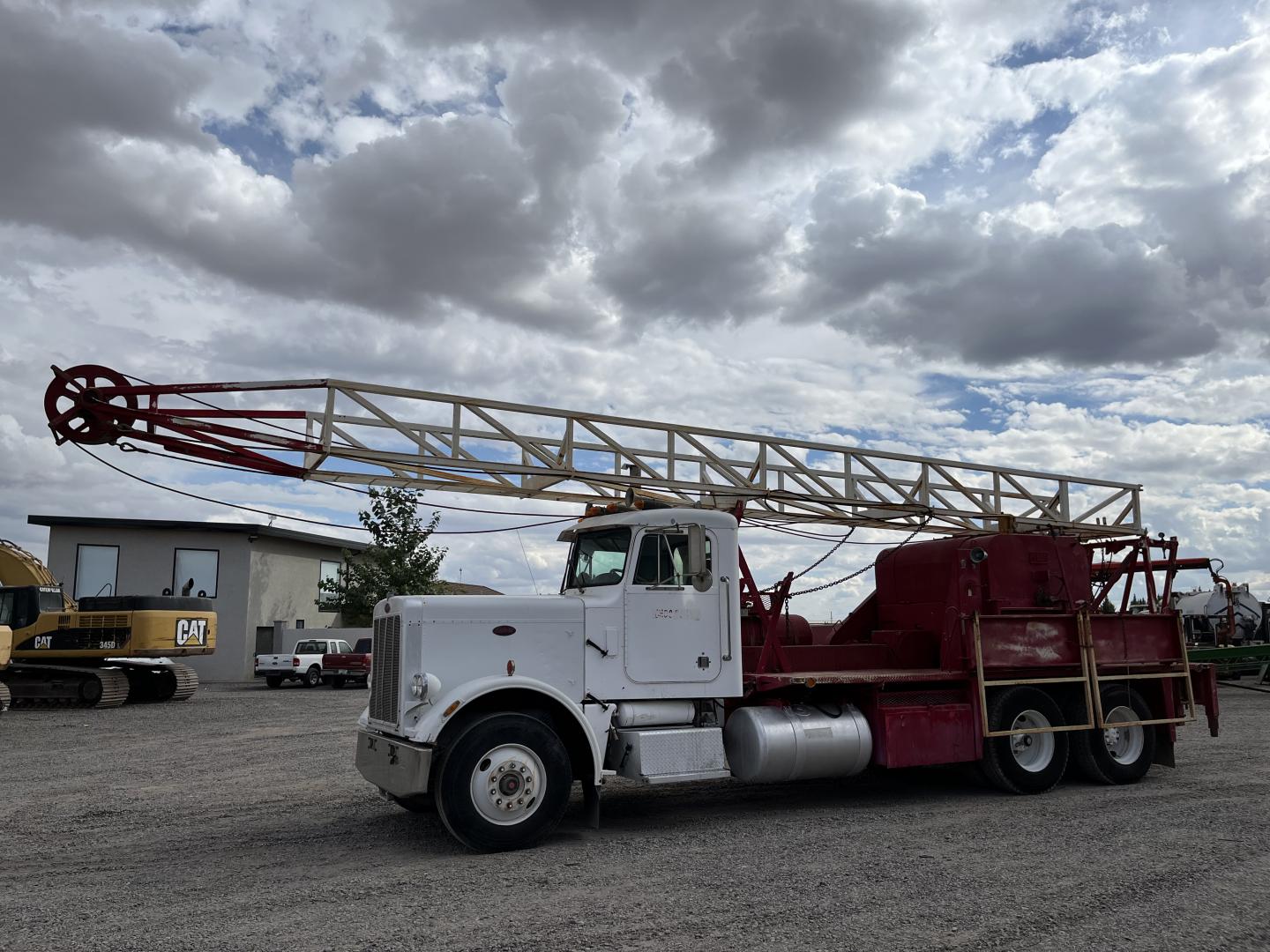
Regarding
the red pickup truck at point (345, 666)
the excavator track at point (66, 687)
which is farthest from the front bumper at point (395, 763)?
the red pickup truck at point (345, 666)

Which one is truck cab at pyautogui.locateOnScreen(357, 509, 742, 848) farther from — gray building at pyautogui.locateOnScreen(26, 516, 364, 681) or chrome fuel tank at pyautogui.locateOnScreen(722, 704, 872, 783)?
gray building at pyautogui.locateOnScreen(26, 516, 364, 681)

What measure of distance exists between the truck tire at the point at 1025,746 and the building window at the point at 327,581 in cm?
3543

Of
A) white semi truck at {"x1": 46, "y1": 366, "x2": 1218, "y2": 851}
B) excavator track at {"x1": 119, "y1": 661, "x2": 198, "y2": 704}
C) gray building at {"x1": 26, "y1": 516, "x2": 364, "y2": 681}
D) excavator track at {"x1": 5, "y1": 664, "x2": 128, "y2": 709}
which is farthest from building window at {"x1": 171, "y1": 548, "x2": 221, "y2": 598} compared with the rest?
white semi truck at {"x1": 46, "y1": 366, "x2": 1218, "y2": 851}

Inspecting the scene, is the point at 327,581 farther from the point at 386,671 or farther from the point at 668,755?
the point at 668,755

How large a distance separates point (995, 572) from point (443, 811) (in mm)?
7021

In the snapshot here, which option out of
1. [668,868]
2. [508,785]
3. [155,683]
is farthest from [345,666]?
[668,868]

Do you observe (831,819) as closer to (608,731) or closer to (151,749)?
(608,731)

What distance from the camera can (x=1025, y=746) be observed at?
11.4 m

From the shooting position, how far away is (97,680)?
2392 cm

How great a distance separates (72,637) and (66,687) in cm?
116

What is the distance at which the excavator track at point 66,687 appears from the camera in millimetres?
23984

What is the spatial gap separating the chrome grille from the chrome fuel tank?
10.6 ft

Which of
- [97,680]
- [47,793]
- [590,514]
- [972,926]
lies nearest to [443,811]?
[590,514]

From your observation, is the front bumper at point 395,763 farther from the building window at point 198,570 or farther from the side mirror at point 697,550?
the building window at point 198,570
